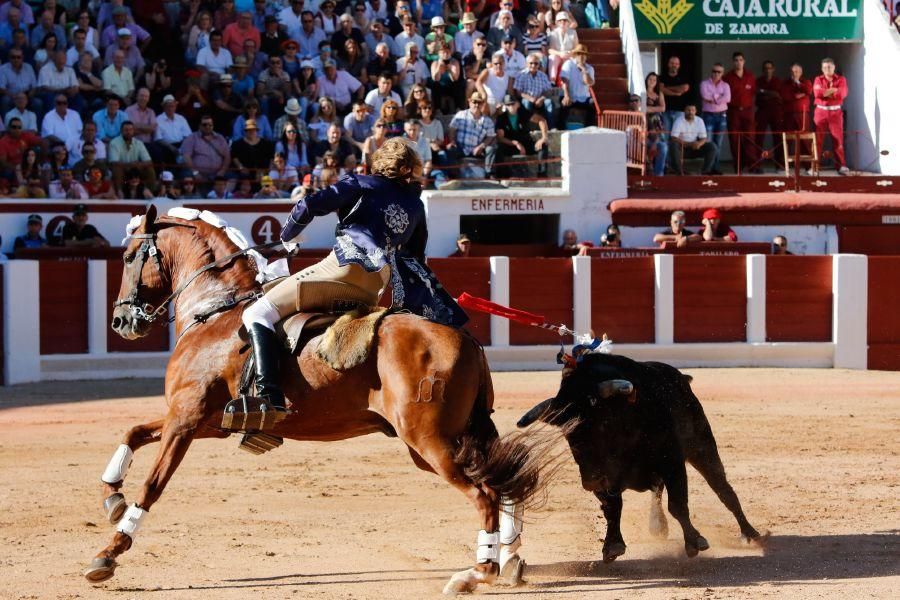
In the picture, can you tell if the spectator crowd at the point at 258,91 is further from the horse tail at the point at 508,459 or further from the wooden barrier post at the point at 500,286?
the horse tail at the point at 508,459

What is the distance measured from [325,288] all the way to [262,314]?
308mm

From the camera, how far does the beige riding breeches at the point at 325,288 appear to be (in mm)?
6219

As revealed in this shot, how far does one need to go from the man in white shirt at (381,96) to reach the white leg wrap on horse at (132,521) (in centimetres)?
1057

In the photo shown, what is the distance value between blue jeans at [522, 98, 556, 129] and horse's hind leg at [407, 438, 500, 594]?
11.6 m

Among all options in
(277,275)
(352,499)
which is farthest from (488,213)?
(277,275)

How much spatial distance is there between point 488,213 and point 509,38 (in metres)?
2.74

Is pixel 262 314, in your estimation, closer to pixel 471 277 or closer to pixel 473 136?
pixel 471 277

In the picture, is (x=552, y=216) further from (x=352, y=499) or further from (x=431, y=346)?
(x=431, y=346)

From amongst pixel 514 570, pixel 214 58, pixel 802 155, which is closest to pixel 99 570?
pixel 514 570

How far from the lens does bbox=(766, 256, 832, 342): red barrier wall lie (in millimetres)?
14727

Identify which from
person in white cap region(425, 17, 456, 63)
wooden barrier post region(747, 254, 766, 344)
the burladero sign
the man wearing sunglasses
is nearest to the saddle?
wooden barrier post region(747, 254, 766, 344)

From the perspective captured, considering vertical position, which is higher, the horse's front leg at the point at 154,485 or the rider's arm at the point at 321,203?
the rider's arm at the point at 321,203

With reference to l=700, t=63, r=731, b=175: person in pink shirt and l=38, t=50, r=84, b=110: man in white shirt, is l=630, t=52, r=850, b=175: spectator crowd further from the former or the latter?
l=38, t=50, r=84, b=110: man in white shirt

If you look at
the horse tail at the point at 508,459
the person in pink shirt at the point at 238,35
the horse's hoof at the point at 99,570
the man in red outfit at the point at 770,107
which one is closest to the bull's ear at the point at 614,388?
the horse tail at the point at 508,459
